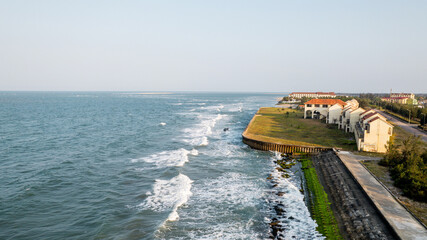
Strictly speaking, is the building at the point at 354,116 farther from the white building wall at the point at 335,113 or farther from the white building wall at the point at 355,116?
the white building wall at the point at 335,113

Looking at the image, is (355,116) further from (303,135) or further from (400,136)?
(303,135)

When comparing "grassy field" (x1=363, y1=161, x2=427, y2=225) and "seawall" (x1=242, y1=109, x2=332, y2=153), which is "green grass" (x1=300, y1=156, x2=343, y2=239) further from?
"seawall" (x1=242, y1=109, x2=332, y2=153)

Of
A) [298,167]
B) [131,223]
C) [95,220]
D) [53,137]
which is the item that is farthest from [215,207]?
[53,137]

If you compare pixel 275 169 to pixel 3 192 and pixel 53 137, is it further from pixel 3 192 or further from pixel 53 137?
pixel 53 137

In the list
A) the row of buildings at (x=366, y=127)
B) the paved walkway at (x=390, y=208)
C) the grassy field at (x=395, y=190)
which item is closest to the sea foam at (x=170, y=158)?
the paved walkway at (x=390, y=208)

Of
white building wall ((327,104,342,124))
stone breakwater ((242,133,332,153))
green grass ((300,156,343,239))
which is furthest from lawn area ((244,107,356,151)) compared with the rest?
green grass ((300,156,343,239))

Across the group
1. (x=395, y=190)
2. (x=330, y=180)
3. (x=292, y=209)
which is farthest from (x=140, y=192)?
(x=395, y=190)
